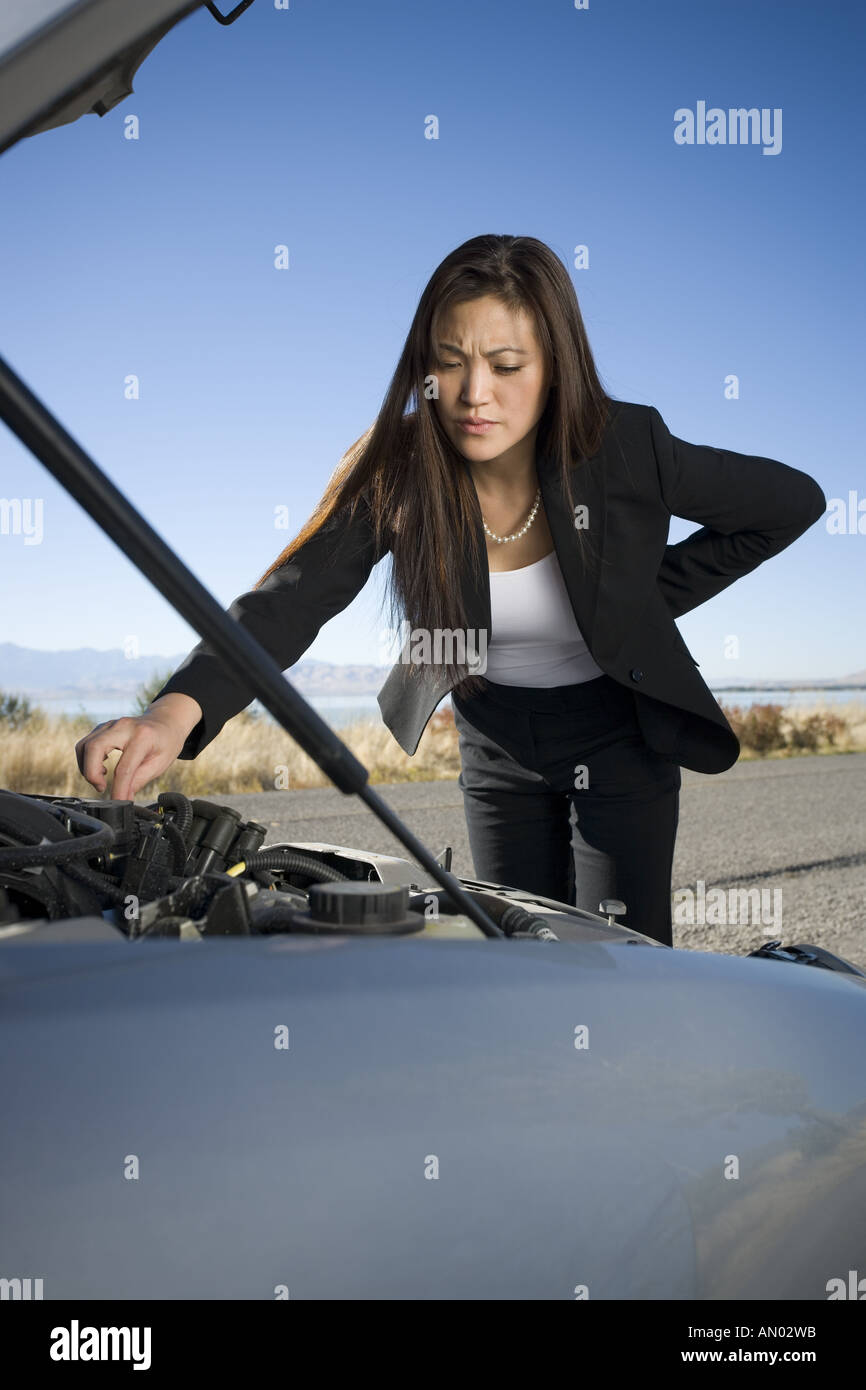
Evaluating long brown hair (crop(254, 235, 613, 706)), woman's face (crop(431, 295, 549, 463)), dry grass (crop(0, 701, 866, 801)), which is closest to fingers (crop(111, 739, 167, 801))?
long brown hair (crop(254, 235, 613, 706))

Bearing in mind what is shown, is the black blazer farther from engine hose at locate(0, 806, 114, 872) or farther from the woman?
engine hose at locate(0, 806, 114, 872)

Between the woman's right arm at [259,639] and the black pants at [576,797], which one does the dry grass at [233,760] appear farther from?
the woman's right arm at [259,639]

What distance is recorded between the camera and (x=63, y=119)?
4.20ft

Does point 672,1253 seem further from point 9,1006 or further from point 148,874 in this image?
point 148,874

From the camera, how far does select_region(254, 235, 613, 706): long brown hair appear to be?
8.05 ft

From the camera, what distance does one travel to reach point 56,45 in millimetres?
840

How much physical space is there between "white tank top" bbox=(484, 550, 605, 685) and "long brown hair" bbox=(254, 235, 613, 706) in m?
0.12

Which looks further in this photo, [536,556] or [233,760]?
[233,760]

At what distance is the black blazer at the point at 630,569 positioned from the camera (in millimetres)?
2430

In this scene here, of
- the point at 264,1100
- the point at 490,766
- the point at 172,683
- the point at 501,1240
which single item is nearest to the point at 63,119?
the point at 172,683

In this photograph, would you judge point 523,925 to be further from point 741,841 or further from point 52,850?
point 741,841

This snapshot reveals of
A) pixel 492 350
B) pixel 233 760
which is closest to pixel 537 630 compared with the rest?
pixel 492 350

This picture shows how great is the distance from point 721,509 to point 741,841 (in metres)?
6.11

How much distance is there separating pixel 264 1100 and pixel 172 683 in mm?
1062
